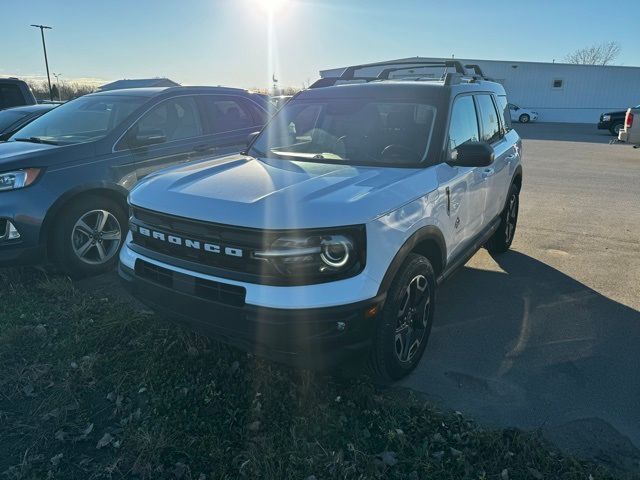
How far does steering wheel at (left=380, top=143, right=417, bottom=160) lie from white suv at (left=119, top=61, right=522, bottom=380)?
0.4 inches

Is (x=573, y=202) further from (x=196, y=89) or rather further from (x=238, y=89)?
(x=196, y=89)

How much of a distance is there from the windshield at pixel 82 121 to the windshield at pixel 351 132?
1.99 meters

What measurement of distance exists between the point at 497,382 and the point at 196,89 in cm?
463

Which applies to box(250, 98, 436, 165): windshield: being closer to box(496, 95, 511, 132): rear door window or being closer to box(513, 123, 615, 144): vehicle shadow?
box(496, 95, 511, 132): rear door window

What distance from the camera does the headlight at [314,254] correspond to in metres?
2.53

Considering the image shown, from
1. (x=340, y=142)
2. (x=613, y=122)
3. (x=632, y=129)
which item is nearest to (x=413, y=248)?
(x=340, y=142)

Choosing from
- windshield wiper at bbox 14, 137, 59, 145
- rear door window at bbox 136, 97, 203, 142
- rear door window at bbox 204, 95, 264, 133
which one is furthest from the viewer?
rear door window at bbox 204, 95, 264, 133

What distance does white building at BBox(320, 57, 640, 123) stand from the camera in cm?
4078

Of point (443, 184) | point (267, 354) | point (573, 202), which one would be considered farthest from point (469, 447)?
point (573, 202)

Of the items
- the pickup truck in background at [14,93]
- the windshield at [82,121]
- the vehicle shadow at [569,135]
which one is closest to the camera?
the windshield at [82,121]

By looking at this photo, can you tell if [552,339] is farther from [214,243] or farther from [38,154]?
[38,154]

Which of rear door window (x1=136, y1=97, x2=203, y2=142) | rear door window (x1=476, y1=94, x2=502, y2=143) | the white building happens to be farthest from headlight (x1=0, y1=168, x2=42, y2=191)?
the white building

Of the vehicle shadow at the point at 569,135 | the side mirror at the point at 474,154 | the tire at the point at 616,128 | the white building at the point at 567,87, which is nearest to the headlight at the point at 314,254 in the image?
the side mirror at the point at 474,154

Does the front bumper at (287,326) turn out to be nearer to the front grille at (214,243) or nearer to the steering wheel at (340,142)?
the front grille at (214,243)
